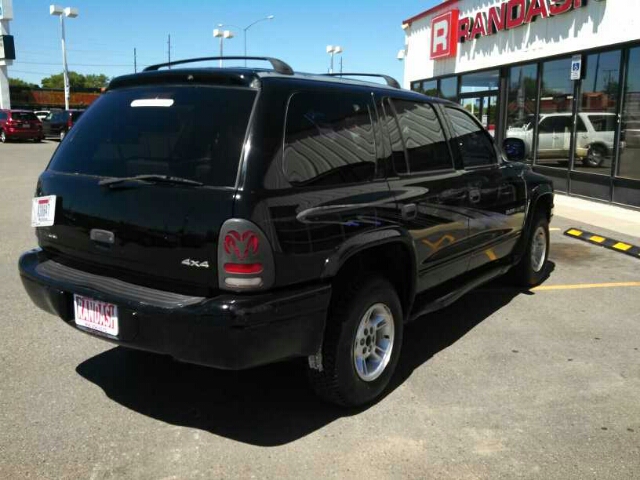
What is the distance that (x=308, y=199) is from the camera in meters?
2.99

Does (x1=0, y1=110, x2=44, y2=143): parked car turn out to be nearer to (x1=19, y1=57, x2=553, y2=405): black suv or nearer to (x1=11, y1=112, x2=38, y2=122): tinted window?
(x1=11, y1=112, x2=38, y2=122): tinted window

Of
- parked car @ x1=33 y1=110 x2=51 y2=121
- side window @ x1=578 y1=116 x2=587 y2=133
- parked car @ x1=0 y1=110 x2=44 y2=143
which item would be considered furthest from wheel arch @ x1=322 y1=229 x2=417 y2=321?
parked car @ x1=33 y1=110 x2=51 y2=121

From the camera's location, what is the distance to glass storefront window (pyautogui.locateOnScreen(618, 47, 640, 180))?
10797mm

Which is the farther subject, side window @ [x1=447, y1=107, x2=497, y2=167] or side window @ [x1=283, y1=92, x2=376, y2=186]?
side window @ [x1=447, y1=107, x2=497, y2=167]

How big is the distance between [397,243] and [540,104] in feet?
38.0

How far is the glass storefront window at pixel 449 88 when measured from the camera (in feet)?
58.2

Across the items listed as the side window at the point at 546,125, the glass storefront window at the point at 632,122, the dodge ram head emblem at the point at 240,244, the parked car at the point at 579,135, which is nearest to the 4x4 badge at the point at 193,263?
the dodge ram head emblem at the point at 240,244

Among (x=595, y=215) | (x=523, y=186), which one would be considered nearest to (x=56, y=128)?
(x=595, y=215)

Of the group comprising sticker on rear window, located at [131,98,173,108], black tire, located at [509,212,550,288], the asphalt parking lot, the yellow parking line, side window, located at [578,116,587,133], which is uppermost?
side window, located at [578,116,587,133]

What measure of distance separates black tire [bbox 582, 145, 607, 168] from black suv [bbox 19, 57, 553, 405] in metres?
9.14

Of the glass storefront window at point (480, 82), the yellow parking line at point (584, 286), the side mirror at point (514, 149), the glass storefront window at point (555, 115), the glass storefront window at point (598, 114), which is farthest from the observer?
the glass storefront window at point (480, 82)

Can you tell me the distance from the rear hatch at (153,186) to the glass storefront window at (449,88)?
614 inches

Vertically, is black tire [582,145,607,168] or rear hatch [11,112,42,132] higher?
rear hatch [11,112,42,132]

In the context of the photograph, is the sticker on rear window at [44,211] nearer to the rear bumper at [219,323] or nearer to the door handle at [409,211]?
the rear bumper at [219,323]
